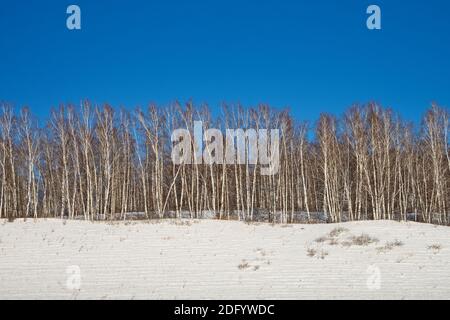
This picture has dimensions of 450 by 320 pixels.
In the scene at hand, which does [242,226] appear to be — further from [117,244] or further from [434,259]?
[434,259]

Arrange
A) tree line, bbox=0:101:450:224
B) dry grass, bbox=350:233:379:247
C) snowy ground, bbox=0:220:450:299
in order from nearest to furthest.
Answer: snowy ground, bbox=0:220:450:299, dry grass, bbox=350:233:379:247, tree line, bbox=0:101:450:224

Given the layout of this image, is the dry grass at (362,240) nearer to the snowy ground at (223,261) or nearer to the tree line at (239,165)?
the snowy ground at (223,261)

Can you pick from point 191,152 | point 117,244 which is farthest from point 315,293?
point 191,152

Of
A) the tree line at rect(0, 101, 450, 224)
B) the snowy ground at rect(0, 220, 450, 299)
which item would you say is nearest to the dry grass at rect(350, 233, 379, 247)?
the snowy ground at rect(0, 220, 450, 299)

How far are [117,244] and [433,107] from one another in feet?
102

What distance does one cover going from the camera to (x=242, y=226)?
90.3ft

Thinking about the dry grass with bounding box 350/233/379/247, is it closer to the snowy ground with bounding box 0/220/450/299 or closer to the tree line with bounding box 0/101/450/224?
the snowy ground with bounding box 0/220/450/299


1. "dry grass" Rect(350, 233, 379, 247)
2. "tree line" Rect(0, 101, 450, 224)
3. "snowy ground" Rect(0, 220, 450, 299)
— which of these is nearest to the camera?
"snowy ground" Rect(0, 220, 450, 299)

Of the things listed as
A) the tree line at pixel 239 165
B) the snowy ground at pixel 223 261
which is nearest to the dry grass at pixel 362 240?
the snowy ground at pixel 223 261

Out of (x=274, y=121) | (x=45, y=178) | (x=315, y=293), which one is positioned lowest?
(x=315, y=293)

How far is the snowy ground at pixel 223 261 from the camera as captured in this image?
44.0 ft

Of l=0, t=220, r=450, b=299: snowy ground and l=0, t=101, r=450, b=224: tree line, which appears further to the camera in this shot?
l=0, t=101, r=450, b=224: tree line

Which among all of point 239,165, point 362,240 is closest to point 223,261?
point 362,240

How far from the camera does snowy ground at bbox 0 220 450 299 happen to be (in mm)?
13422
